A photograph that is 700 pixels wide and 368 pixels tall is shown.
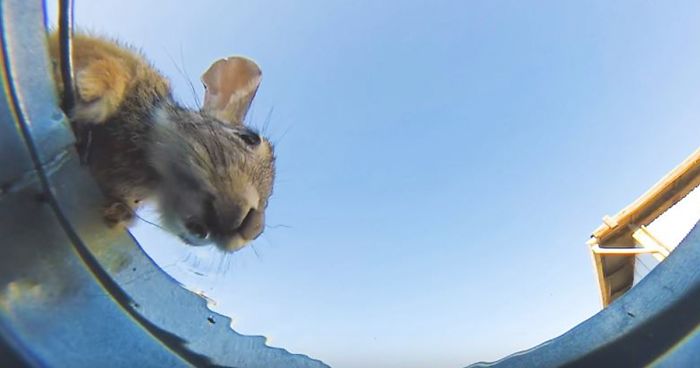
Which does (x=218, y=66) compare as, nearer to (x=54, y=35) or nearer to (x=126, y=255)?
(x=54, y=35)

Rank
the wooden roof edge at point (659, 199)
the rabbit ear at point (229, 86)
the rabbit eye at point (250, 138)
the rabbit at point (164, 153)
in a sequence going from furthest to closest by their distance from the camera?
the wooden roof edge at point (659, 199), the rabbit ear at point (229, 86), the rabbit eye at point (250, 138), the rabbit at point (164, 153)

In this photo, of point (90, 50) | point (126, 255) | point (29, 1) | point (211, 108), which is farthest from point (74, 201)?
point (211, 108)

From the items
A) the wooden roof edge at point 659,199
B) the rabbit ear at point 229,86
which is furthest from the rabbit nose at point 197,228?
the wooden roof edge at point 659,199

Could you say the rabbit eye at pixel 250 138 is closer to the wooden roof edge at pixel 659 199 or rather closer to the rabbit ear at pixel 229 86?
the rabbit ear at pixel 229 86

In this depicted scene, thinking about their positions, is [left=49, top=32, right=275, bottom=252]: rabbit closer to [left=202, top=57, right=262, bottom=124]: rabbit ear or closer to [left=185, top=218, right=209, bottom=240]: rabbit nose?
[left=185, top=218, right=209, bottom=240]: rabbit nose

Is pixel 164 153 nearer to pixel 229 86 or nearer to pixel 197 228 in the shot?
pixel 197 228

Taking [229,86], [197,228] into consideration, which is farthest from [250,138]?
[197,228]
